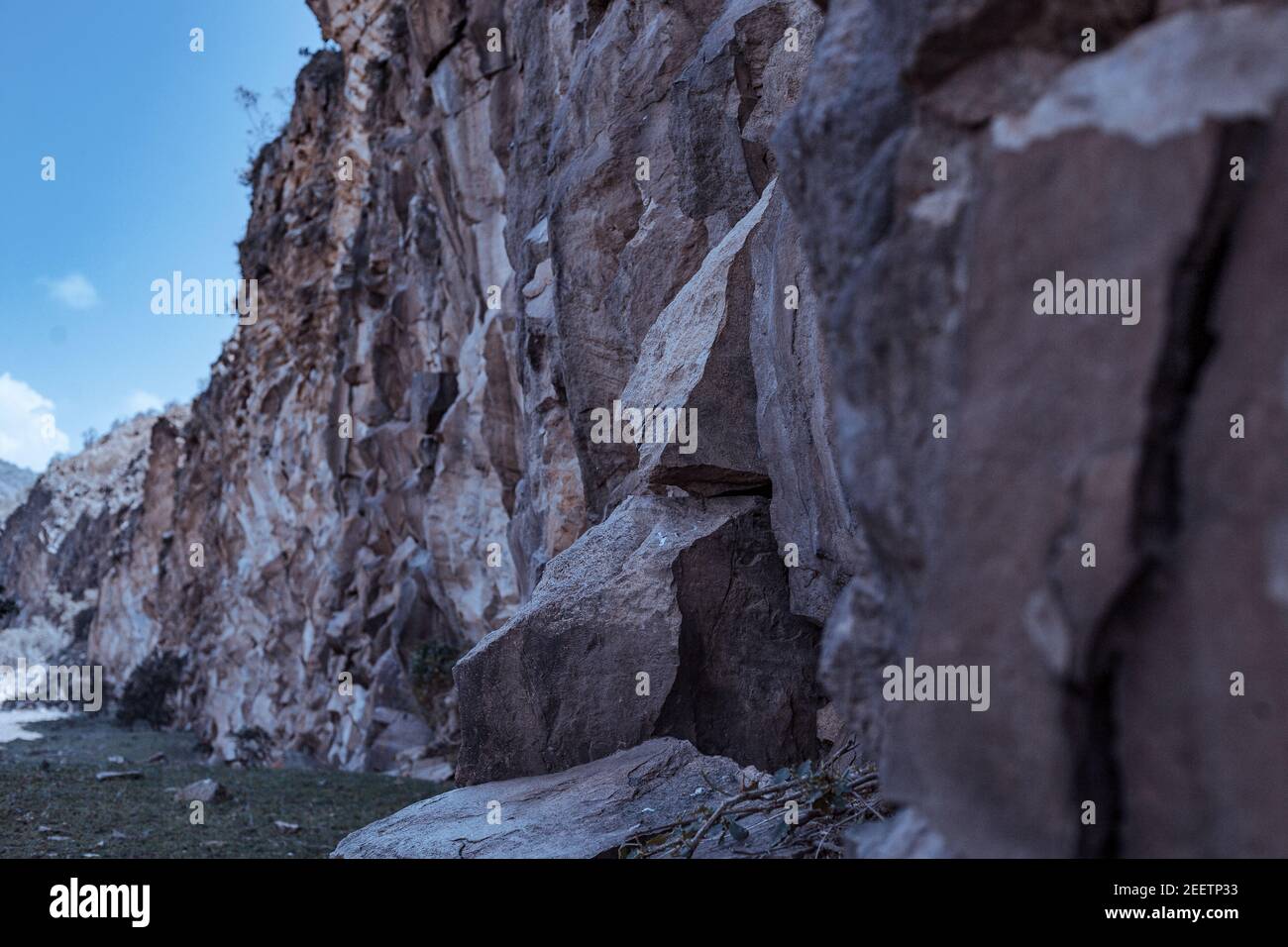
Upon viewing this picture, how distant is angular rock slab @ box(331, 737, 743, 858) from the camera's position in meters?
4.84

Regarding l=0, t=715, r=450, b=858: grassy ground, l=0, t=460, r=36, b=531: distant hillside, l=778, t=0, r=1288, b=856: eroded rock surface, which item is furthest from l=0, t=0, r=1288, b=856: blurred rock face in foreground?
l=0, t=460, r=36, b=531: distant hillside

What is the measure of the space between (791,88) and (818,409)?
9.15 ft

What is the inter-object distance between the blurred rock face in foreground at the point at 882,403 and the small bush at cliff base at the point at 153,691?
60.8ft

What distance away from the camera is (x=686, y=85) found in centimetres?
769

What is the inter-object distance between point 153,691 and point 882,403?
34.7 m

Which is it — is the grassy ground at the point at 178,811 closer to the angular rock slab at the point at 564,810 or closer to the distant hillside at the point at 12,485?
the angular rock slab at the point at 564,810

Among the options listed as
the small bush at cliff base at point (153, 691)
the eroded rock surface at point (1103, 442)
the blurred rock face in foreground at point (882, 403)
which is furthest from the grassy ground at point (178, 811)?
the small bush at cliff base at point (153, 691)

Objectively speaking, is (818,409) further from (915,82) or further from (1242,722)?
(1242,722)

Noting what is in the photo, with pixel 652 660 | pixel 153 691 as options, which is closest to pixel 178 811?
pixel 652 660

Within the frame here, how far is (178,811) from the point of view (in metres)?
9.88

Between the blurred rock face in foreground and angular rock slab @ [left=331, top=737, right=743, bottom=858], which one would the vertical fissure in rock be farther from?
angular rock slab @ [left=331, top=737, right=743, bottom=858]

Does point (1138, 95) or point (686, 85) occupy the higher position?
point (686, 85)

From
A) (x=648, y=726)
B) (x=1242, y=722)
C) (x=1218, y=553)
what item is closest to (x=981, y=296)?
(x=1218, y=553)

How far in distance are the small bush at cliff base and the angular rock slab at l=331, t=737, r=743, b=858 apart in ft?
97.9
